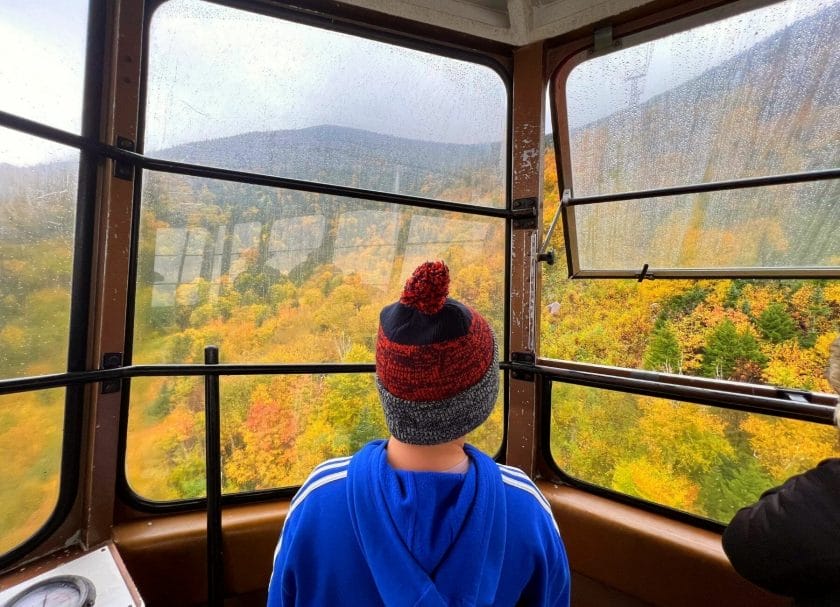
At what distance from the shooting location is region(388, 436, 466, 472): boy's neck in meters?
0.57

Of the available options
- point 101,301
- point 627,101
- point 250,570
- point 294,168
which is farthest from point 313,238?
point 627,101

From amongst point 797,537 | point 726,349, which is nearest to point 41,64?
point 797,537

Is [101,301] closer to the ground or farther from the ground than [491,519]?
farther from the ground

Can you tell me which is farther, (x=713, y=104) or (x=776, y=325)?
(x=776, y=325)

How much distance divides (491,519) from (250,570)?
1.23 metres

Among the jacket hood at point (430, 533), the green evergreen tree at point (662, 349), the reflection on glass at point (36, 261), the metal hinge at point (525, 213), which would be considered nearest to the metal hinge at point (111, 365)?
the reflection on glass at point (36, 261)

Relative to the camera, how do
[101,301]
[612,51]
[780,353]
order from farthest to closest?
1. [780,353]
2. [612,51]
3. [101,301]

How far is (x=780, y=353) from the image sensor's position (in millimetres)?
3023

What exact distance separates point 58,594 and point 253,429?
74cm

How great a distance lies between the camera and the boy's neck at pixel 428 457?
0.57 meters

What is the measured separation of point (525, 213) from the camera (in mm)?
1521

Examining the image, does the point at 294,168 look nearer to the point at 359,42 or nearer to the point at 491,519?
the point at 359,42

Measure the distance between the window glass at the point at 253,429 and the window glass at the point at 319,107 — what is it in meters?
0.85

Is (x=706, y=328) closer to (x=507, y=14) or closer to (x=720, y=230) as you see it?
(x=720, y=230)
